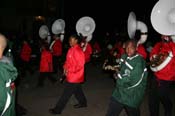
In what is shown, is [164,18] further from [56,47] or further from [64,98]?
[56,47]

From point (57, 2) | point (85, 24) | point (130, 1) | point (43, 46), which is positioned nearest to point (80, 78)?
point (43, 46)

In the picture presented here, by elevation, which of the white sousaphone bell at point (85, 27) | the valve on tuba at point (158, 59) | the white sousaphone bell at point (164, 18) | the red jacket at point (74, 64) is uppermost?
the white sousaphone bell at point (164, 18)

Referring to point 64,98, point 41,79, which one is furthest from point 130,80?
point 41,79

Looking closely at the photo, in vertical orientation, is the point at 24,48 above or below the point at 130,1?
below

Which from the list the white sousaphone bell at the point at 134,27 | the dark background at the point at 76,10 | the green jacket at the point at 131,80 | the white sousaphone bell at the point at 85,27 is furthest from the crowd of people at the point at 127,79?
the dark background at the point at 76,10

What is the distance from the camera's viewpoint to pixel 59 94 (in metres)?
9.94

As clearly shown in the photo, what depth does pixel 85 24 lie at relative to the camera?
462 inches

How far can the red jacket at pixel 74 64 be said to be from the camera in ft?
24.8

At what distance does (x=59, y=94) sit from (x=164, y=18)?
177 inches

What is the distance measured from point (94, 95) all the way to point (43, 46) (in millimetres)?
2248

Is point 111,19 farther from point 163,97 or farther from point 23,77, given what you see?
point 163,97

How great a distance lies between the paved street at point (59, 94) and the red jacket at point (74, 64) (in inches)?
33.1

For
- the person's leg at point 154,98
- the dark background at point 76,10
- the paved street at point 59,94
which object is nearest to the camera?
the person's leg at point 154,98

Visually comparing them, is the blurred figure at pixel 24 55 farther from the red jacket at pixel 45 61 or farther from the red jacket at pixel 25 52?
the red jacket at pixel 45 61
